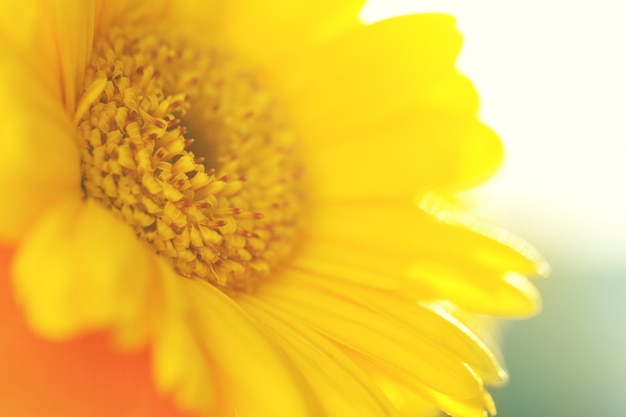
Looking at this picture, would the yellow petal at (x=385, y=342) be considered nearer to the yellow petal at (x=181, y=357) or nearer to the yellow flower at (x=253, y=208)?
the yellow flower at (x=253, y=208)

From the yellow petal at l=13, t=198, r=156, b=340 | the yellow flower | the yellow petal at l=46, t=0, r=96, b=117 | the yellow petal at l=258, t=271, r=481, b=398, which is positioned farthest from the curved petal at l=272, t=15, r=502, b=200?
the yellow petal at l=13, t=198, r=156, b=340

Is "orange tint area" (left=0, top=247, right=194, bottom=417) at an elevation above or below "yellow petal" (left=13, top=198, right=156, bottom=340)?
below

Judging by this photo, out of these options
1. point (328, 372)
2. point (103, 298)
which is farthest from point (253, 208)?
point (103, 298)

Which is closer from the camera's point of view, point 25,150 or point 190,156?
point 25,150

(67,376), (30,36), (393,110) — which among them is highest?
(393,110)

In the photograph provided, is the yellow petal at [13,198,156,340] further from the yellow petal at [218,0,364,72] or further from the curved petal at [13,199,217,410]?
the yellow petal at [218,0,364,72]

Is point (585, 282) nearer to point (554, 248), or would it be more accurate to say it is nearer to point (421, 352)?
point (554, 248)

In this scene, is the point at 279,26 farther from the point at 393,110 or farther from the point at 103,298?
the point at 103,298

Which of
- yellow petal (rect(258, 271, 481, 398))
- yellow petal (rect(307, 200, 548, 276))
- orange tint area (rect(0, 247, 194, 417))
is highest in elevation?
yellow petal (rect(307, 200, 548, 276))

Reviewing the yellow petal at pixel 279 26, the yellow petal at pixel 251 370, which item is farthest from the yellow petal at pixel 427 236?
the yellow petal at pixel 251 370
